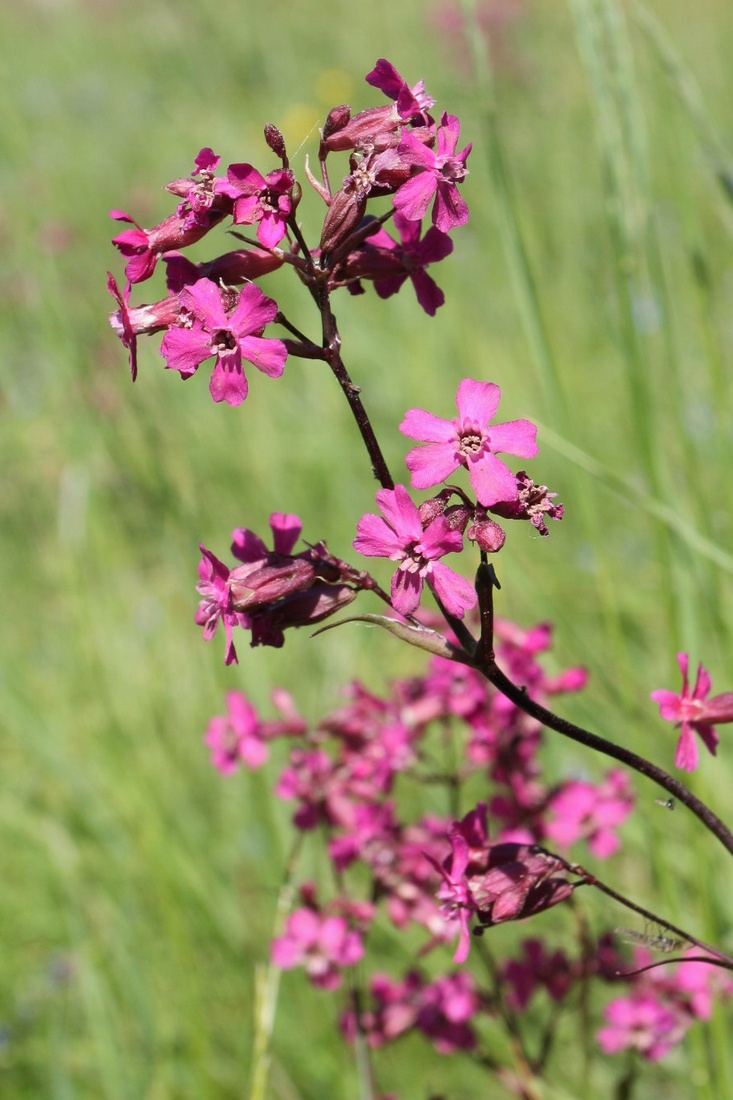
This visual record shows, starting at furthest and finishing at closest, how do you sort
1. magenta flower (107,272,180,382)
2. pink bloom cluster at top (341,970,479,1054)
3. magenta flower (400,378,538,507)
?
1. pink bloom cluster at top (341,970,479,1054)
2. magenta flower (107,272,180,382)
3. magenta flower (400,378,538,507)

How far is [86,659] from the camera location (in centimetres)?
246

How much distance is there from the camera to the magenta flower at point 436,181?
3.12ft

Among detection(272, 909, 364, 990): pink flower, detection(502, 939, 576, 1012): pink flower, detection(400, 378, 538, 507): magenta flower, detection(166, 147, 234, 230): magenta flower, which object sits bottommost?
detection(502, 939, 576, 1012): pink flower

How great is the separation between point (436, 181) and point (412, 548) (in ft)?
1.10

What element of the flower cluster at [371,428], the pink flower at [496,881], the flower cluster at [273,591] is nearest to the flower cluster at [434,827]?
the flower cluster at [371,428]

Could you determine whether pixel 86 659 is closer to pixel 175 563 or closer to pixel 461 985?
pixel 175 563

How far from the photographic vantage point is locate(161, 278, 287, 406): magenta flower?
0.93 meters

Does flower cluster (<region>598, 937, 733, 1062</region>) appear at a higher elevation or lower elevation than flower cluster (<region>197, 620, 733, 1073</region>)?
lower

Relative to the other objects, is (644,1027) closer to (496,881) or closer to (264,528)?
(496,881)

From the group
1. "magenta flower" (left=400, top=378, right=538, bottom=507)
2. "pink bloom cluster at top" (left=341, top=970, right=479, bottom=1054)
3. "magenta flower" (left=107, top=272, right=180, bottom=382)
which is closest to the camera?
"magenta flower" (left=400, top=378, right=538, bottom=507)

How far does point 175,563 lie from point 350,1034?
155 centimetres

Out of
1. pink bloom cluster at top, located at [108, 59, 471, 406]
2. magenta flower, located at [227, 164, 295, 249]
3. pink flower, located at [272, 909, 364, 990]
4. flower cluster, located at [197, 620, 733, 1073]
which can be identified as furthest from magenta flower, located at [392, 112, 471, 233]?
pink flower, located at [272, 909, 364, 990]

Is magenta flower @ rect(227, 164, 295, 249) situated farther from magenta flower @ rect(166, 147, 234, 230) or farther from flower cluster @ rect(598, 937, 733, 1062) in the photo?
flower cluster @ rect(598, 937, 733, 1062)

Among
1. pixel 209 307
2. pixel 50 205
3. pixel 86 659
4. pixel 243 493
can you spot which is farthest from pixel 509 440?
pixel 50 205
